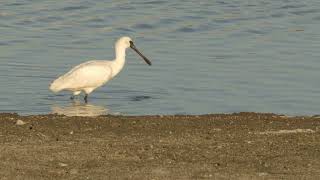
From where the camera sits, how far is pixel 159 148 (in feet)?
36.8

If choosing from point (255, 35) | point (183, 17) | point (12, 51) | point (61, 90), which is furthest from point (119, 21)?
point (61, 90)

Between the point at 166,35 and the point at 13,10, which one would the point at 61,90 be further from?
the point at 13,10

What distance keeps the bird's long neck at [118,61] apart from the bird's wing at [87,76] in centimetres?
25

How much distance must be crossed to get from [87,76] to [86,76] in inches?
0.9

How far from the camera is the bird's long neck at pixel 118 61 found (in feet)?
63.4

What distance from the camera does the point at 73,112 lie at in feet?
56.2

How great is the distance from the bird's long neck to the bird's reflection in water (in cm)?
131

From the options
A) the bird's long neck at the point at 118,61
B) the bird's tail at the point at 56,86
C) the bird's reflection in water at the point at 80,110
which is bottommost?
the bird's reflection in water at the point at 80,110

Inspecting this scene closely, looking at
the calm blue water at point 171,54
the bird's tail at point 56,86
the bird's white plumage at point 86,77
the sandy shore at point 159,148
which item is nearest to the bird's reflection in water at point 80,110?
the calm blue water at point 171,54

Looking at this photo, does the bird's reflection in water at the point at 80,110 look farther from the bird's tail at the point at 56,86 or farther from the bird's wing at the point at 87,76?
the bird's wing at the point at 87,76

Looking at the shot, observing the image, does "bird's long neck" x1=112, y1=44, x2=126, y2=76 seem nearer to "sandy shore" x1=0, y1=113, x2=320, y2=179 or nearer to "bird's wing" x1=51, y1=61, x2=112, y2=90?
"bird's wing" x1=51, y1=61, x2=112, y2=90

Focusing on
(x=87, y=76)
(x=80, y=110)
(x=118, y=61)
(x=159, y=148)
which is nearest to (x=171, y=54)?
(x=118, y=61)

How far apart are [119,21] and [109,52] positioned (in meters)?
5.08

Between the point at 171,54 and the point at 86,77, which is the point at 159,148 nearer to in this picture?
the point at 86,77
